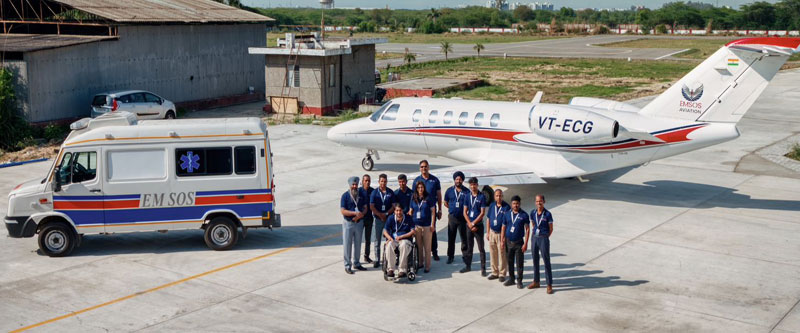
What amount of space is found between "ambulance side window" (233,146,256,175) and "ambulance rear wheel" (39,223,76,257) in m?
3.45

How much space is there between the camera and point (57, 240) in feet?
50.1

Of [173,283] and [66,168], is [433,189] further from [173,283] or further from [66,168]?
[66,168]

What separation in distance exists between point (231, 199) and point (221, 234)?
80 centimetres

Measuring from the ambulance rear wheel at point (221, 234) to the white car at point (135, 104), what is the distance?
16353 mm

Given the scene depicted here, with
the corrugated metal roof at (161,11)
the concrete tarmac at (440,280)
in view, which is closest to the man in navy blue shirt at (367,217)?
the concrete tarmac at (440,280)

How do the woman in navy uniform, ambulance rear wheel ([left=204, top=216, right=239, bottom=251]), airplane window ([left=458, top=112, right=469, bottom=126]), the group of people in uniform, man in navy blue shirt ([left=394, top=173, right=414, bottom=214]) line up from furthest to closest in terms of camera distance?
airplane window ([left=458, top=112, right=469, bottom=126]), ambulance rear wheel ([left=204, top=216, right=239, bottom=251]), man in navy blue shirt ([left=394, top=173, right=414, bottom=214]), the woman in navy uniform, the group of people in uniform

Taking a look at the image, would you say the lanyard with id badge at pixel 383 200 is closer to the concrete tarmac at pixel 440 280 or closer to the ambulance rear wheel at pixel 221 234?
the concrete tarmac at pixel 440 280

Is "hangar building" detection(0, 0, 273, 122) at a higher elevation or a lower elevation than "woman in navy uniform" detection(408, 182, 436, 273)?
Answer: higher

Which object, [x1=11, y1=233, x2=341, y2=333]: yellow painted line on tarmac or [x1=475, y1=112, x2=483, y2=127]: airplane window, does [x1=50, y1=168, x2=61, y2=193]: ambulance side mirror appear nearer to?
[x1=11, y1=233, x2=341, y2=333]: yellow painted line on tarmac

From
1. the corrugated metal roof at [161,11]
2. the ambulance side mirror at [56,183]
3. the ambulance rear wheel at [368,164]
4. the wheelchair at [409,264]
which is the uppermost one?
the corrugated metal roof at [161,11]

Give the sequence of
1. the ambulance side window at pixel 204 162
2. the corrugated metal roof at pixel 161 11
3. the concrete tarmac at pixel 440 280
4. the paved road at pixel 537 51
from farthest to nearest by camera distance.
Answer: the paved road at pixel 537 51 → the corrugated metal roof at pixel 161 11 → the ambulance side window at pixel 204 162 → the concrete tarmac at pixel 440 280

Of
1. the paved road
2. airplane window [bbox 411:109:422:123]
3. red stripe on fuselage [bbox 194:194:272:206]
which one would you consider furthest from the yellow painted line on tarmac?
the paved road

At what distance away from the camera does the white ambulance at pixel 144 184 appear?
49.6 feet

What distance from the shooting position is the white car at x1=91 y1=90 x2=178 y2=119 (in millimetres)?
30359
